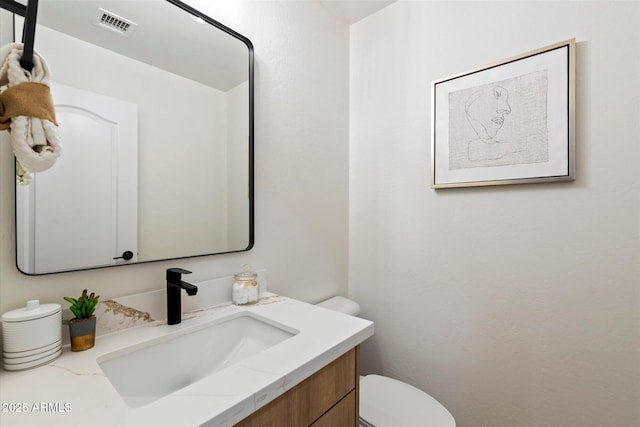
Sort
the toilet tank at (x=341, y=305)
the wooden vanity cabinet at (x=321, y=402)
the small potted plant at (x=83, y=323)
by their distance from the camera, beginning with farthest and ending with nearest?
the toilet tank at (x=341, y=305)
the small potted plant at (x=83, y=323)
the wooden vanity cabinet at (x=321, y=402)

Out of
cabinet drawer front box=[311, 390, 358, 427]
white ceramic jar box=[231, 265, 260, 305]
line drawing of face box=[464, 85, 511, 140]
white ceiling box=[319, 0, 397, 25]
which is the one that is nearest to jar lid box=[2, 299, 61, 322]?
white ceramic jar box=[231, 265, 260, 305]

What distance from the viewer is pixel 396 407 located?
1.17m

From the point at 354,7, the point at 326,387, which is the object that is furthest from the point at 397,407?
the point at 354,7

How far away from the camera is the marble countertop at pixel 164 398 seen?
0.49 m

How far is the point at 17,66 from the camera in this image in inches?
22.5

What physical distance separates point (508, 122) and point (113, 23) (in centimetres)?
141

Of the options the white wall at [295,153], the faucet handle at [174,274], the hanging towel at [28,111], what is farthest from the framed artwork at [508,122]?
the hanging towel at [28,111]

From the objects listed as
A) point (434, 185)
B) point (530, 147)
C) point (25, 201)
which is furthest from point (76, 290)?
point (530, 147)

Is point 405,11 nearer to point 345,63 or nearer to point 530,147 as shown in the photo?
point 345,63

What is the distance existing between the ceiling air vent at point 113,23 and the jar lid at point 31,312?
746 mm

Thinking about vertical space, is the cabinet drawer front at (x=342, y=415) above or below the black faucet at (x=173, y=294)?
below

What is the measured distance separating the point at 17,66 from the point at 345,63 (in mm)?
1441

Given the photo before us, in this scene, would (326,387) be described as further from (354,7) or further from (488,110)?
(354,7)

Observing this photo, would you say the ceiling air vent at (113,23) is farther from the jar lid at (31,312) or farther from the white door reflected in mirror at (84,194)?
the jar lid at (31,312)
